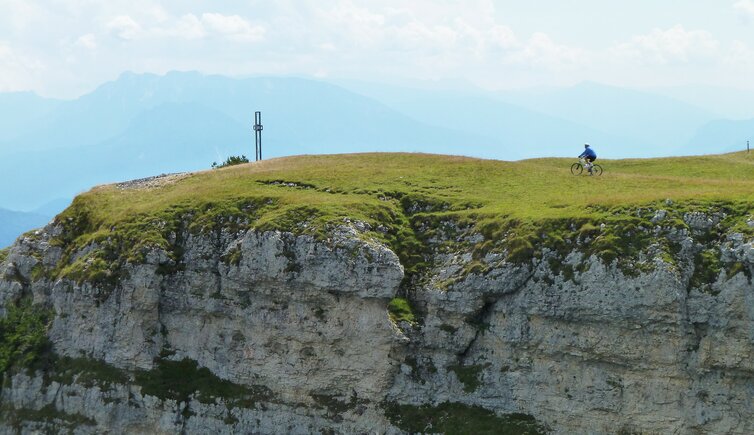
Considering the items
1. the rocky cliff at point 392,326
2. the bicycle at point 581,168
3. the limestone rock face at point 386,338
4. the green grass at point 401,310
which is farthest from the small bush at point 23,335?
the bicycle at point 581,168

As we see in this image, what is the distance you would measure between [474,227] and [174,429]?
22855 mm

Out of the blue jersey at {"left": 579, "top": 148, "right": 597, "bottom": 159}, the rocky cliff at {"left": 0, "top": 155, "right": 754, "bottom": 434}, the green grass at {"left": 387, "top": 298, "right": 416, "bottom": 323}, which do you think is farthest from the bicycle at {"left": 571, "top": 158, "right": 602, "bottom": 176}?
the green grass at {"left": 387, "top": 298, "right": 416, "bottom": 323}

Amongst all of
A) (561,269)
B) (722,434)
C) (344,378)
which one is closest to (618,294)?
(561,269)

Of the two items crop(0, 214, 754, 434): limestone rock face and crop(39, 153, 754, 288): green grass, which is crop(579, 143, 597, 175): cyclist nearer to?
crop(39, 153, 754, 288): green grass

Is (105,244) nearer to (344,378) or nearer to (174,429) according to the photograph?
(174,429)

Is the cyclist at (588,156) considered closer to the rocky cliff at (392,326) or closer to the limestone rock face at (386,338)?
the rocky cliff at (392,326)

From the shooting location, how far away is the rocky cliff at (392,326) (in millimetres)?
40219

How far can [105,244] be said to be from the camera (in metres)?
55.5

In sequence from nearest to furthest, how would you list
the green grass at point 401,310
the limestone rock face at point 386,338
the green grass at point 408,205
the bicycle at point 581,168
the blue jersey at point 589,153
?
the limestone rock face at point 386,338, the green grass at point 408,205, the green grass at point 401,310, the blue jersey at point 589,153, the bicycle at point 581,168

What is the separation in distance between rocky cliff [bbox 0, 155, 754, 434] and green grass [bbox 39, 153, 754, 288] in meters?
0.23

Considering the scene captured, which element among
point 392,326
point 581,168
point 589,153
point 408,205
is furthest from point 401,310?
point 581,168

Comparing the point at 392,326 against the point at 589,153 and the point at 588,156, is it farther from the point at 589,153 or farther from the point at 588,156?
the point at 588,156

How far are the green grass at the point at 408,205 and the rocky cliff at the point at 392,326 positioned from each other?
234mm

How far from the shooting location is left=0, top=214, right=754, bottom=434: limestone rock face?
39938mm
